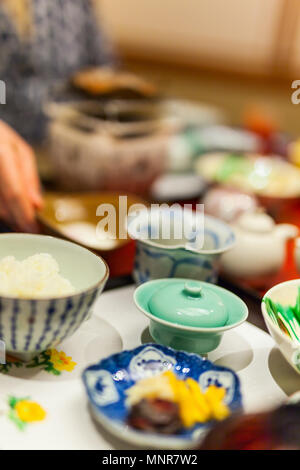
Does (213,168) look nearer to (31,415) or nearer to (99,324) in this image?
(99,324)

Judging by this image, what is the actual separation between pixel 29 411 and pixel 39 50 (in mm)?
1972

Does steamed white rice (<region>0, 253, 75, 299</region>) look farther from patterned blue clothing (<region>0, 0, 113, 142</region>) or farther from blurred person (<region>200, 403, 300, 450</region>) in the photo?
patterned blue clothing (<region>0, 0, 113, 142</region>)

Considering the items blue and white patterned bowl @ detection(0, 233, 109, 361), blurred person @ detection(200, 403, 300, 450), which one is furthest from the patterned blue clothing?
blurred person @ detection(200, 403, 300, 450)

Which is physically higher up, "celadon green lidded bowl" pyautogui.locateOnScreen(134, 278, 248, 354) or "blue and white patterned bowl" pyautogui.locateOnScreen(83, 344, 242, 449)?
"celadon green lidded bowl" pyautogui.locateOnScreen(134, 278, 248, 354)

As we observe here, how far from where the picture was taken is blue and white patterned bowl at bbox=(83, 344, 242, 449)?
61 centimetres

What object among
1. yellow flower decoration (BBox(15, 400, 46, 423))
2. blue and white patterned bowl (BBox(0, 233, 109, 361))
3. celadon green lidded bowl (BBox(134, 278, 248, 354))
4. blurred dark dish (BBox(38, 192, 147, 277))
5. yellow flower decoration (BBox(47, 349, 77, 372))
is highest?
blue and white patterned bowl (BBox(0, 233, 109, 361))

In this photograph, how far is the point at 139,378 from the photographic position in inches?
28.1

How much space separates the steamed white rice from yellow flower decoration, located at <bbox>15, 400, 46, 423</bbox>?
0.14 m

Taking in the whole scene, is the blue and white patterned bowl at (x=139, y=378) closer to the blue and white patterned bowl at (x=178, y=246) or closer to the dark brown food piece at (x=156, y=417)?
the dark brown food piece at (x=156, y=417)

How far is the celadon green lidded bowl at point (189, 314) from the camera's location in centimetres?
78

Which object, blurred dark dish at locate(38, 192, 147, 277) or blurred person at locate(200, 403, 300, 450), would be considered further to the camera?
blurred dark dish at locate(38, 192, 147, 277)

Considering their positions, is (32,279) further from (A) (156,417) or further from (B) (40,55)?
(B) (40,55)


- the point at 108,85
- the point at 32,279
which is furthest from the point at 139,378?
the point at 108,85
